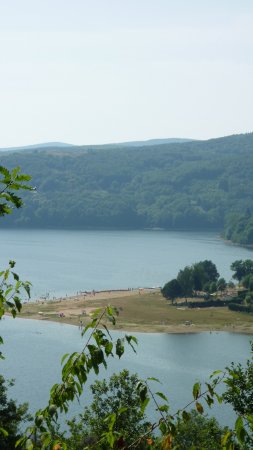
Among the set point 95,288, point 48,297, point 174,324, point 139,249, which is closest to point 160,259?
point 139,249

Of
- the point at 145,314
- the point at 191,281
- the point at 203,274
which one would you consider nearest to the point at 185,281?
the point at 191,281

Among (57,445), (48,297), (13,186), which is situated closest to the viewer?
(57,445)

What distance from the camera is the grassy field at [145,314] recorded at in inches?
3137

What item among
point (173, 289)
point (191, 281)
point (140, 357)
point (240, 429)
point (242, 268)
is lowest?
point (140, 357)

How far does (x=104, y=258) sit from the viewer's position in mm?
148500

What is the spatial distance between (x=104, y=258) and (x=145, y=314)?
62533 mm

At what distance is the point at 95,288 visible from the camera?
108500 millimetres

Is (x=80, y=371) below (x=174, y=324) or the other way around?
the other way around

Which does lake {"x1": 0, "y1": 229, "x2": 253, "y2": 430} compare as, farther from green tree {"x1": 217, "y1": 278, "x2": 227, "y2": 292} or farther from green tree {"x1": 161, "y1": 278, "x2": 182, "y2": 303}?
green tree {"x1": 217, "y1": 278, "x2": 227, "y2": 292}

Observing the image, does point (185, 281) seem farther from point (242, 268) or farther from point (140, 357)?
point (140, 357)

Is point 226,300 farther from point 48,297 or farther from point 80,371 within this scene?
point 80,371

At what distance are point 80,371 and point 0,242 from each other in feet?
578

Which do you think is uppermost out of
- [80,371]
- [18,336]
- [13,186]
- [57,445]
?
[13,186]

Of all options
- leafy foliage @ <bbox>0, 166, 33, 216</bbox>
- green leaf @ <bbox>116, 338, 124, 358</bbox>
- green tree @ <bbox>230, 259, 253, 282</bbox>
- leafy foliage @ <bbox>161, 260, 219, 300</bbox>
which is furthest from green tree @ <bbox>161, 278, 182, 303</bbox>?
green leaf @ <bbox>116, 338, 124, 358</bbox>
